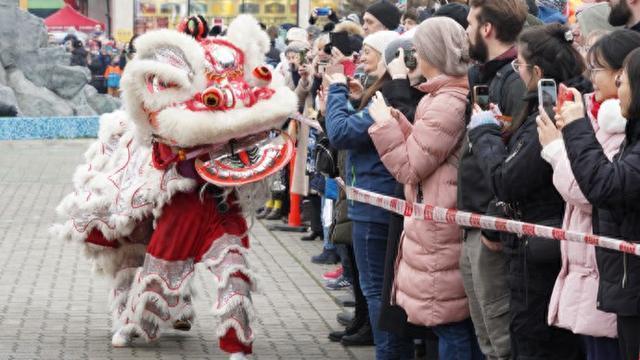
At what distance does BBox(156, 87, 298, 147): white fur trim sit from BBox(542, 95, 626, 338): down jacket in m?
2.82

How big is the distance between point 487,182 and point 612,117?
3.31ft

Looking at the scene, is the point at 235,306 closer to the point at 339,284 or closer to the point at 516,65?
the point at 516,65

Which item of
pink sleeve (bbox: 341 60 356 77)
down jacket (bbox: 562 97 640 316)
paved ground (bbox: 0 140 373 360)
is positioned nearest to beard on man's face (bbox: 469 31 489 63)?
down jacket (bbox: 562 97 640 316)

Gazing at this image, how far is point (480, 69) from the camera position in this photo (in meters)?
6.80

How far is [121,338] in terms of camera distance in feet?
28.6

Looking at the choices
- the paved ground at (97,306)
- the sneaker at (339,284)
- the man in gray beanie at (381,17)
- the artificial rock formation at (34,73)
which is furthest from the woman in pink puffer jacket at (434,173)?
the artificial rock formation at (34,73)

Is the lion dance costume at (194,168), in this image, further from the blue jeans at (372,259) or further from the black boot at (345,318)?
the black boot at (345,318)

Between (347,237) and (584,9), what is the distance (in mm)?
2044

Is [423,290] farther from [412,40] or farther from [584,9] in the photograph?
[584,9]

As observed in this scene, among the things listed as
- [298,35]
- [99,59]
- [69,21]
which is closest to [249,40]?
[298,35]

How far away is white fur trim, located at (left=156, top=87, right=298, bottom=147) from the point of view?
795 cm

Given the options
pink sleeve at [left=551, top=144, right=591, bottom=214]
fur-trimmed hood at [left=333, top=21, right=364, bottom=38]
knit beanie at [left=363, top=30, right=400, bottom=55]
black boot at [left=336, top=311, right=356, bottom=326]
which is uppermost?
knit beanie at [left=363, top=30, right=400, bottom=55]

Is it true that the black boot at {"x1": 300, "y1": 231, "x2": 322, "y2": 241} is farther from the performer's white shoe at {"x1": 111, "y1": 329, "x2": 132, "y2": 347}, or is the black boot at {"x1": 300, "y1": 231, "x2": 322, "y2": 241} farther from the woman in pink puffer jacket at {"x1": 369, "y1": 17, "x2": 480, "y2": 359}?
the woman in pink puffer jacket at {"x1": 369, "y1": 17, "x2": 480, "y2": 359}

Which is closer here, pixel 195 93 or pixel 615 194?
pixel 615 194
